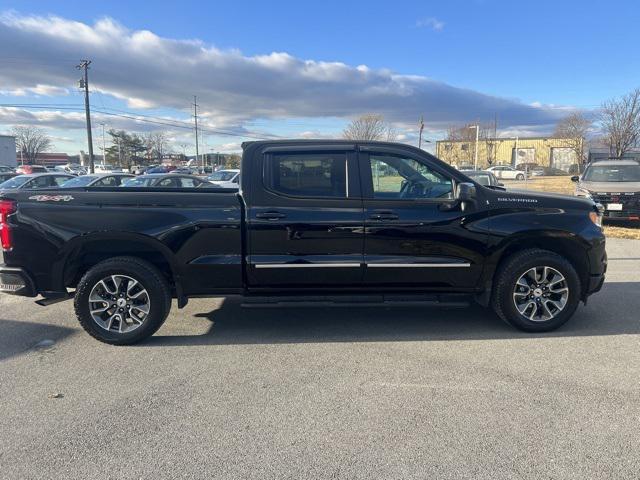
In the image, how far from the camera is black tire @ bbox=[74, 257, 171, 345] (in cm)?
440

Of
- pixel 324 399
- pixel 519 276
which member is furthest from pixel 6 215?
pixel 519 276

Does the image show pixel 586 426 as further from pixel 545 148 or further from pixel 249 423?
pixel 545 148

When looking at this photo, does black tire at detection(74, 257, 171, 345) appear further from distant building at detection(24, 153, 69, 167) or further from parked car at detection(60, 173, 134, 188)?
distant building at detection(24, 153, 69, 167)

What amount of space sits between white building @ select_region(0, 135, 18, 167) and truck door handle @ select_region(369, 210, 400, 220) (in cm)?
7375

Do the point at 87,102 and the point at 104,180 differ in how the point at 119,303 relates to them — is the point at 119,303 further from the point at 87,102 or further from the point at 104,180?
the point at 87,102

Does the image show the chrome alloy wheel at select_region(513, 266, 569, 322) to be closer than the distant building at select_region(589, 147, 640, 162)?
Yes

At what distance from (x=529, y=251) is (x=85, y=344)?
14.9ft

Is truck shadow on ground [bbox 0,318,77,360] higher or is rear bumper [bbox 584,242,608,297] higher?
rear bumper [bbox 584,242,608,297]

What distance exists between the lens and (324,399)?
3.42 metres

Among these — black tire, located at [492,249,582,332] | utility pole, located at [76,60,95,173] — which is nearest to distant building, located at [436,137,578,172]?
utility pole, located at [76,60,95,173]

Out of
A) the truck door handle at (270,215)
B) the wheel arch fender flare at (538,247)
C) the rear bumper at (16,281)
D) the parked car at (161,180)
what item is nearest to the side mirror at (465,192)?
the wheel arch fender flare at (538,247)

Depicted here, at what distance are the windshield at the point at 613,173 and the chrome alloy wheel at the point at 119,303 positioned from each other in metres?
13.0

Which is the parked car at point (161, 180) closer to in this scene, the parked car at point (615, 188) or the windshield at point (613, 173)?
the parked car at point (615, 188)

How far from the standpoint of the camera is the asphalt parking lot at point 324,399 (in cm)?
269
